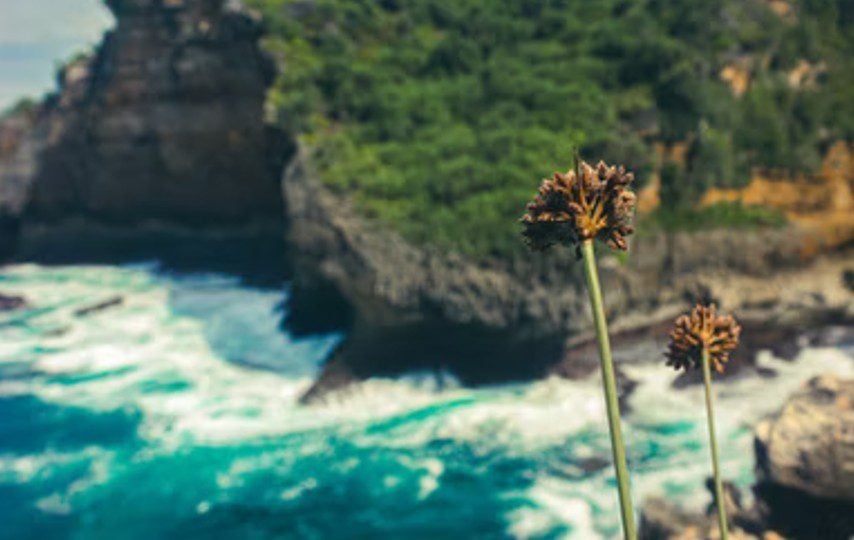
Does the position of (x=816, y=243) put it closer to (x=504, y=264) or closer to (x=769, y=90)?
(x=769, y=90)

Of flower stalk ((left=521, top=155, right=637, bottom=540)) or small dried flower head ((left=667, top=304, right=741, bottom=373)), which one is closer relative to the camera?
flower stalk ((left=521, top=155, right=637, bottom=540))

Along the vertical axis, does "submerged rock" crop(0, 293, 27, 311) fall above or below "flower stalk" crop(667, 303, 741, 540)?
above

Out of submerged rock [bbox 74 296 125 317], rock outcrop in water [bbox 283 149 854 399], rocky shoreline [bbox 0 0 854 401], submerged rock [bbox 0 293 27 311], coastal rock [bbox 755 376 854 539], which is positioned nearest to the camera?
coastal rock [bbox 755 376 854 539]

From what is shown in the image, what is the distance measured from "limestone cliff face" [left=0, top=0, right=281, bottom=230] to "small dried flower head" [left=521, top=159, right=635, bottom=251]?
37.3m

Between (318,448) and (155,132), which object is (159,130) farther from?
(318,448)

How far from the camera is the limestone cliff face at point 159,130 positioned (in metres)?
47.9

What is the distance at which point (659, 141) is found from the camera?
34.0m

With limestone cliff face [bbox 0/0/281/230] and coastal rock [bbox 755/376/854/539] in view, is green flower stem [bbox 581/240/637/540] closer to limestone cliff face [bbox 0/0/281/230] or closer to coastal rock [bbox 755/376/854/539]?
coastal rock [bbox 755/376/854/539]

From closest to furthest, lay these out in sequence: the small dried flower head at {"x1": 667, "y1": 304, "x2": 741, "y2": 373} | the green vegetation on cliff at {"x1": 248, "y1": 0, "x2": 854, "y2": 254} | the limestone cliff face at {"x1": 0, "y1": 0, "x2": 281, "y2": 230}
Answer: the small dried flower head at {"x1": 667, "y1": 304, "x2": 741, "y2": 373} < the green vegetation on cliff at {"x1": 248, "y1": 0, "x2": 854, "y2": 254} < the limestone cliff face at {"x1": 0, "y1": 0, "x2": 281, "y2": 230}

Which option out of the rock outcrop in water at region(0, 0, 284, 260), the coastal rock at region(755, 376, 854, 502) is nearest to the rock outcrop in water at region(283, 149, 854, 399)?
the coastal rock at region(755, 376, 854, 502)

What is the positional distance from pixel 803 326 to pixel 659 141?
35.4 feet

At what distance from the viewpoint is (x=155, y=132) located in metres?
51.7

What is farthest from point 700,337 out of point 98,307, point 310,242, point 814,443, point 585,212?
point 98,307

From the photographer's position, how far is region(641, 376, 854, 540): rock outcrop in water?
53.4 feet
